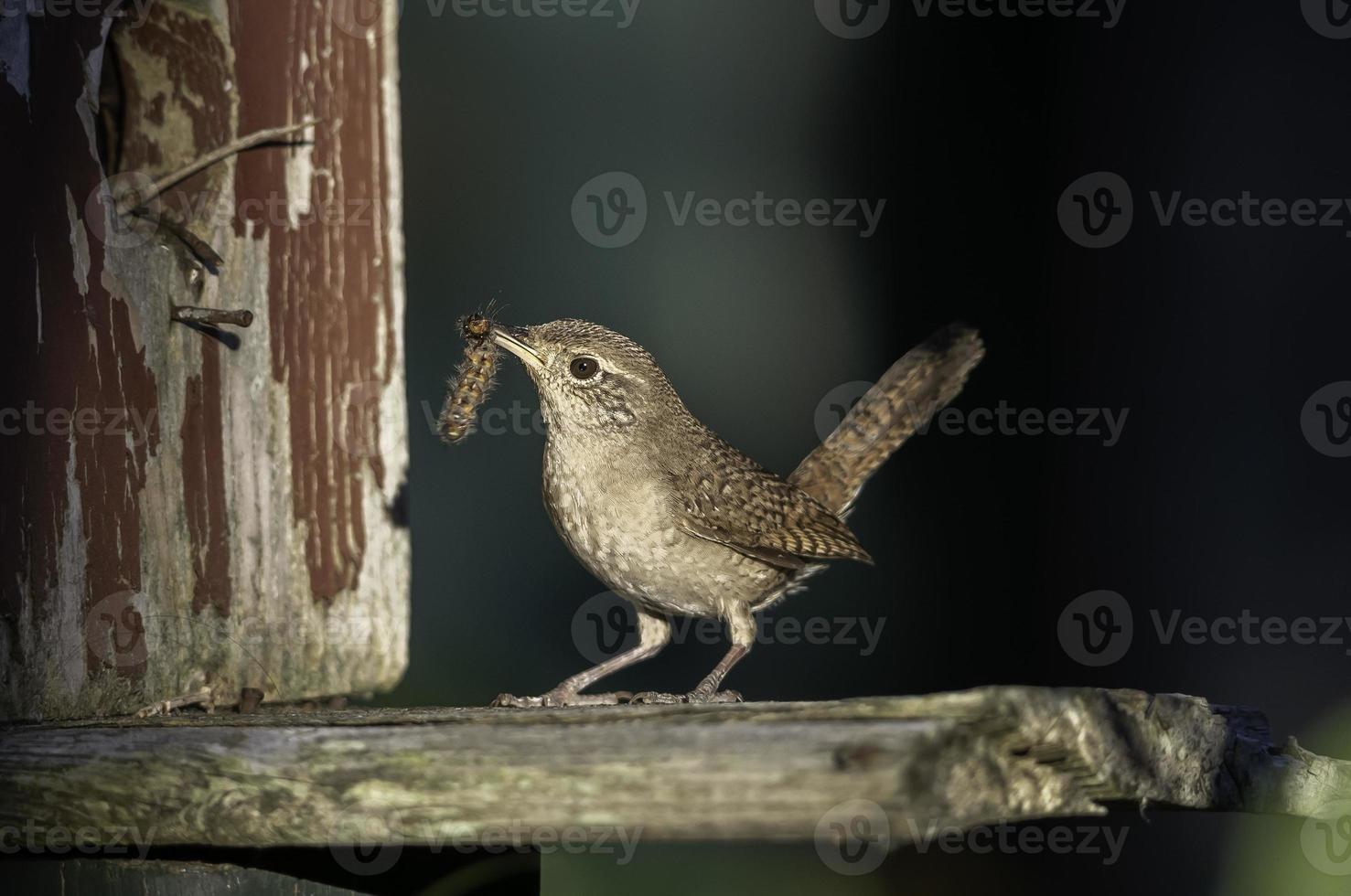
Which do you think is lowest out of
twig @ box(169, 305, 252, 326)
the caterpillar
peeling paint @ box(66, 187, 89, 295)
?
the caterpillar

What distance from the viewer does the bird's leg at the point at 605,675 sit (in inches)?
128

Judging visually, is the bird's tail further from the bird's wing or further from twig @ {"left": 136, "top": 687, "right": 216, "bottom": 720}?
twig @ {"left": 136, "top": 687, "right": 216, "bottom": 720}

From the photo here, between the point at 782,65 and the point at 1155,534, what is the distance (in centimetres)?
255

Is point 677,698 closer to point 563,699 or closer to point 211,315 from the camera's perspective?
point 563,699

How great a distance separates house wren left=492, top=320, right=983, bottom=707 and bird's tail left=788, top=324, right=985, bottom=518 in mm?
304

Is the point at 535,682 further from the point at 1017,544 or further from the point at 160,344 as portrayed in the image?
the point at 160,344

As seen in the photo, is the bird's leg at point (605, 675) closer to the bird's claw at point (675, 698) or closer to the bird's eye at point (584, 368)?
the bird's claw at point (675, 698)

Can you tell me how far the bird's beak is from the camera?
4035 mm

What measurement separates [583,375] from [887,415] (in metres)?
1.22

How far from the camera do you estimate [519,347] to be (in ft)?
13.3

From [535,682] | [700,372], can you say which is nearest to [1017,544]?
[700,372]

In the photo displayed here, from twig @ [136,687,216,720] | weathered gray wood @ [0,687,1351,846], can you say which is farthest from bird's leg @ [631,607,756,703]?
weathered gray wood @ [0,687,1351,846]

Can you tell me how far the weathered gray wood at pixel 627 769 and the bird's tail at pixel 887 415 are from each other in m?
2.65

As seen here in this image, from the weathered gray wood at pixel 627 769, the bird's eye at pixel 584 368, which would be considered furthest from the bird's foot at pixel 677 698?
the bird's eye at pixel 584 368
